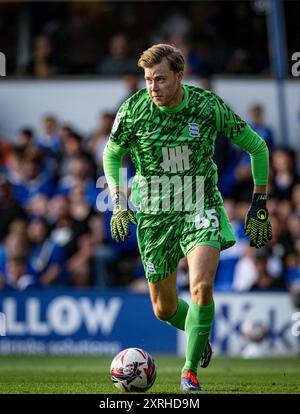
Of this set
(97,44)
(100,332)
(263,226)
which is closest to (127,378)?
(263,226)

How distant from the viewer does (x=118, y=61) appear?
61.1ft

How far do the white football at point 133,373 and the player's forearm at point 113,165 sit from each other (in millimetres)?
1460

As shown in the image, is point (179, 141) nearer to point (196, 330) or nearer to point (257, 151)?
point (257, 151)

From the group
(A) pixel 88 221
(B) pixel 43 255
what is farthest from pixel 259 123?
(B) pixel 43 255

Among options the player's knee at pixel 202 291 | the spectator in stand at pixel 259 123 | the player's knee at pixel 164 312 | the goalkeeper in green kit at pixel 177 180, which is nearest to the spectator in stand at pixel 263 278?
the spectator in stand at pixel 259 123

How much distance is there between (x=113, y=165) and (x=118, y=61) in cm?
961

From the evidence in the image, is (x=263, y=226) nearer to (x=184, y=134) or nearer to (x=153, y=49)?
(x=184, y=134)

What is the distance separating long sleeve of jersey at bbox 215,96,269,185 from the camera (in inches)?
353

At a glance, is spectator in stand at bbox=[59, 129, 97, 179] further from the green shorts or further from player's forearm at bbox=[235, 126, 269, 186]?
player's forearm at bbox=[235, 126, 269, 186]

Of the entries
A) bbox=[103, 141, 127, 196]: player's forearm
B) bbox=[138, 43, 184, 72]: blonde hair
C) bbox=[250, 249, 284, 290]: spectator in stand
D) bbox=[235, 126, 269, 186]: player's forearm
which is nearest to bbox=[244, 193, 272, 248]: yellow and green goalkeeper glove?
bbox=[235, 126, 269, 186]: player's forearm

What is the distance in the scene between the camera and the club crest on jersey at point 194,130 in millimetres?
8898

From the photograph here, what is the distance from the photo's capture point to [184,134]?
8914 mm

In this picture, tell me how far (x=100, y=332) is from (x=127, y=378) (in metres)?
6.77

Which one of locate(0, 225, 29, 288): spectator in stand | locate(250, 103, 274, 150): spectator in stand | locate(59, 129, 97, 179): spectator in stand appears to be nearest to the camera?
locate(0, 225, 29, 288): spectator in stand
